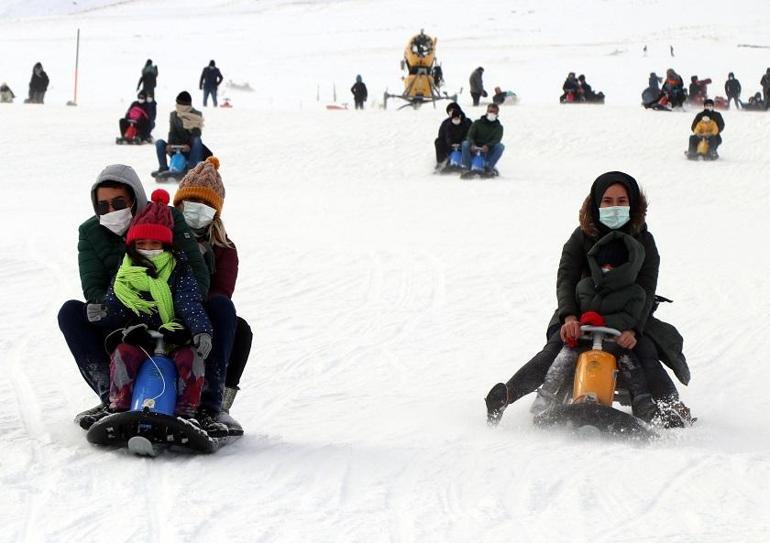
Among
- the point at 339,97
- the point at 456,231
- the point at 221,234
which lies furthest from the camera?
the point at 339,97

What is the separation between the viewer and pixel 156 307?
492 cm

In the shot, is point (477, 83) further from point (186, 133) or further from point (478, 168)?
point (186, 133)

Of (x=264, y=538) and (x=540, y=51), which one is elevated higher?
(x=540, y=51)

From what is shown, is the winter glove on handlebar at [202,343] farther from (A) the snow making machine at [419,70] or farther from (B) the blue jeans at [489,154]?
(A) the snow making machine at [419,70]

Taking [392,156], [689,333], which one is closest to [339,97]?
[392,156]

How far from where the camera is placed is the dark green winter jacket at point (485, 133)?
61.8 feet

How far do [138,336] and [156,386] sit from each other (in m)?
0.27

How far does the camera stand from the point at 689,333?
29.2 feet

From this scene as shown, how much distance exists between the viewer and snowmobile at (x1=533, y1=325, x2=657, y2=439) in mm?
5477

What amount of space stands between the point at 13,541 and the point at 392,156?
17.5 meters

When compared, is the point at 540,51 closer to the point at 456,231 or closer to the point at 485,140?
the point at 485,140

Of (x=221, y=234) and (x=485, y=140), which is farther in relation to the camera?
(x=485, y=140)

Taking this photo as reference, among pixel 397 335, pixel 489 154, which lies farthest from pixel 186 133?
pixel 397 335

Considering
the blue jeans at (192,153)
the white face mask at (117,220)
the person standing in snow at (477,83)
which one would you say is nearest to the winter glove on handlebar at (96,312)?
the white face mask at (117,220)
